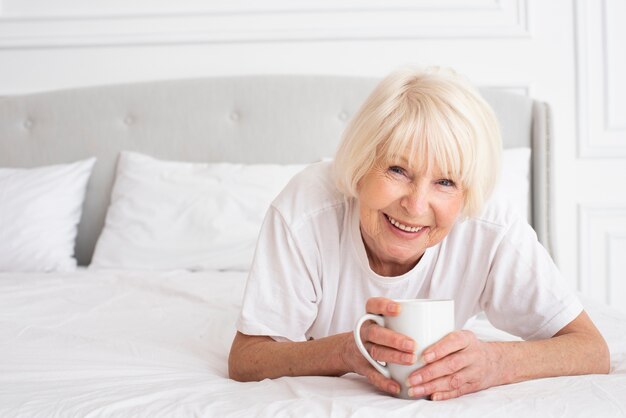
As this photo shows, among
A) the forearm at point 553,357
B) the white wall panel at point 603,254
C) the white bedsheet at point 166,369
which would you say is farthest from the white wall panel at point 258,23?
the forearm at point 553,357

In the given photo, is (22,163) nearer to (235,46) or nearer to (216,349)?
(235,46)

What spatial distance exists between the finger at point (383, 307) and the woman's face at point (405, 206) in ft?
0.56

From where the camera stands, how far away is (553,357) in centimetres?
109

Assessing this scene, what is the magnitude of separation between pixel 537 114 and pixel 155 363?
1.72 m

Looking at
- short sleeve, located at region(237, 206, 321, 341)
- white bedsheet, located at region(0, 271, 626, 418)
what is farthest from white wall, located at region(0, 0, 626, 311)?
short sleeve, located at region(237, 206, 321, 341)

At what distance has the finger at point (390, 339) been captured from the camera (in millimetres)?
922

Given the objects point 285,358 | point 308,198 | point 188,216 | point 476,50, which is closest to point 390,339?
point 285,358

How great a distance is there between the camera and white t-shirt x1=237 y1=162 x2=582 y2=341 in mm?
1173

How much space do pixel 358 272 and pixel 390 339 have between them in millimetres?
297

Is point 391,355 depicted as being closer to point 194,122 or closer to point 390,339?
point 390,339

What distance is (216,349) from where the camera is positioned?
137 cm

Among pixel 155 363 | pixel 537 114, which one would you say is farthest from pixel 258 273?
pixel 537 114

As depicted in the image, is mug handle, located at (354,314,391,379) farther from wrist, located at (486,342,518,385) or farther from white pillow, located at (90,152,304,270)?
white pillow, located at (90,152,304,270)

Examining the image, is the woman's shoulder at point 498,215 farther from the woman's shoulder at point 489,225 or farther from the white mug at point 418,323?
the white mug at point 418,323
